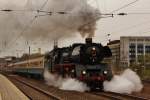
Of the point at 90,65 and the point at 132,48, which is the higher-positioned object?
the point at 132,48

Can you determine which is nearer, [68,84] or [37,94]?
[37,94]

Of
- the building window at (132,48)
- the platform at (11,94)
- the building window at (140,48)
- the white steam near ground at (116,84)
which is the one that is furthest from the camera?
the building window at (140,48)

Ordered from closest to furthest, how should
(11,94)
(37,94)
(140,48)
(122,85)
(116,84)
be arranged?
(37,94) < (11,94) < (122,85) < (116,84) < (140,48)

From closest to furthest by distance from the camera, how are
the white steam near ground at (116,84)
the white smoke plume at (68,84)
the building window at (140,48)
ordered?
the white steam near ground at (116,84)
the white smoke plume at (68,84)
the building window at (140,48)

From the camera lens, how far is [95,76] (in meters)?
23.6

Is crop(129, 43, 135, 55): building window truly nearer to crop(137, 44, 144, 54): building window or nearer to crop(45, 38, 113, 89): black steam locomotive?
crop(137, 44, 144, 54): building window

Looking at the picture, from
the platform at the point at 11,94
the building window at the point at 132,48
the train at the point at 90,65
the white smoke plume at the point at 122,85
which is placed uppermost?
the building window at the point at 132,48

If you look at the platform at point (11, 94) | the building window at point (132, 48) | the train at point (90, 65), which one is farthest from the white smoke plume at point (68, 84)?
the building window at point (132, 48)

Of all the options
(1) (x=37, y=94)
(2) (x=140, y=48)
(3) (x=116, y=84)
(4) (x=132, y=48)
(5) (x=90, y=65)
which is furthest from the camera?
(2) (x=140, y=48)

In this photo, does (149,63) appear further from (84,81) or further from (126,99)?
(126,99)

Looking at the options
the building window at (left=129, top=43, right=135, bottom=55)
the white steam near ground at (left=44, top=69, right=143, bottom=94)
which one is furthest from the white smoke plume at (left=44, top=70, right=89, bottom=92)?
the building window at (left=129, top=43, right=135, bottom=55)

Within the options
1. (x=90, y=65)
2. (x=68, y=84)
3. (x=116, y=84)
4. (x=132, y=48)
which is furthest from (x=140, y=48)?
(x=90, y=65)

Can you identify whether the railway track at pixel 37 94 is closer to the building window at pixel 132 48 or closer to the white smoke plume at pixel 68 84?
the white smoke plume at pixel 68 84

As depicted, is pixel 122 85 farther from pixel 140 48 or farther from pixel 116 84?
pixel 140 48
